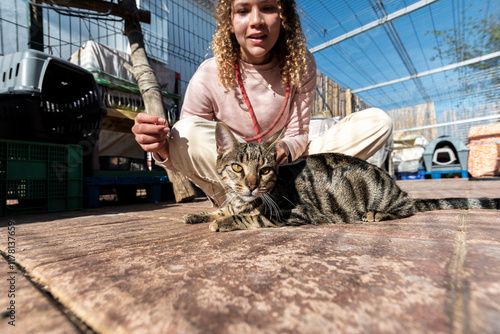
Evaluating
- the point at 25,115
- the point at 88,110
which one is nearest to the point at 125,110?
the point at 88,110

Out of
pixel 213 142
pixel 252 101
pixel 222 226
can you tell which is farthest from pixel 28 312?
pixel 252 101

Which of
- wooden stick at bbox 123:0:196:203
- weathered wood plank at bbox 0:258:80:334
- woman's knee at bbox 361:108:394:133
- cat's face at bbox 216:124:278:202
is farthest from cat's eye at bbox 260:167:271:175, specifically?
wooden stick at bbox 123:0:196:203

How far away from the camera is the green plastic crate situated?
7.33ft

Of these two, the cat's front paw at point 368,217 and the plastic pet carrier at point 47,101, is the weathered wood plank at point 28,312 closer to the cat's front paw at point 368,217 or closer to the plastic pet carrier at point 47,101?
the cat's front paw at point 368,217

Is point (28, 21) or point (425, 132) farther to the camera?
point (425, 132)

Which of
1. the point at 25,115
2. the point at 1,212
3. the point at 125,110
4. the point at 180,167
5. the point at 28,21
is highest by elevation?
the point at 28,21

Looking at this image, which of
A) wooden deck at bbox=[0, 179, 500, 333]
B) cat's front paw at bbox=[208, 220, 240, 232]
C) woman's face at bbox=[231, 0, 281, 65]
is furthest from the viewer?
woman's face at bbox=[231, 0, 281, 65]

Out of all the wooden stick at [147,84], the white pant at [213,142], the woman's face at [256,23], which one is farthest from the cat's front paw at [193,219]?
the wooden stick at [147,84]

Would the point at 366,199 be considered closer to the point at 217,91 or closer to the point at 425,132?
the point at 217,91

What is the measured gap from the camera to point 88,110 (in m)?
2.91

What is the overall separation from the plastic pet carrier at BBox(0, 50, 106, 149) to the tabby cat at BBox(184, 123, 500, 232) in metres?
1.94

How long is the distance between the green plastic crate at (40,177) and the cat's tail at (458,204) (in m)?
3.19

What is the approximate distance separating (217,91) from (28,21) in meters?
2.90

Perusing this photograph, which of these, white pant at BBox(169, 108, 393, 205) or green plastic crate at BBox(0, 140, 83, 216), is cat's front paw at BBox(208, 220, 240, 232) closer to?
white pant at BBox(169, 108, 393, 205)
